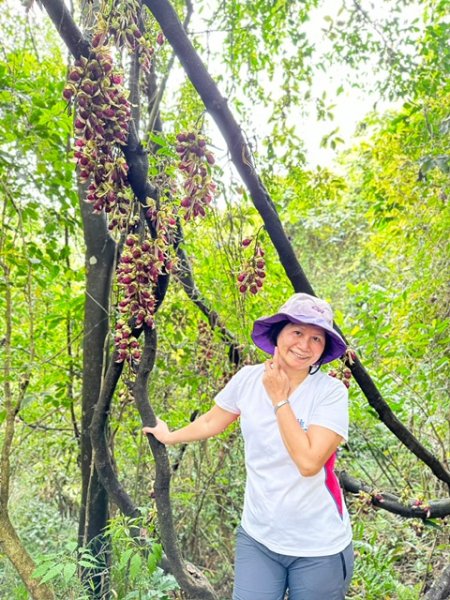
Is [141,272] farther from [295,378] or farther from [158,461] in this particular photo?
[158,461]

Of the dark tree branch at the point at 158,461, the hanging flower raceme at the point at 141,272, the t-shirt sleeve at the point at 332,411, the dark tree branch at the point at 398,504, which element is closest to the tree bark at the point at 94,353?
the dark tree branch at the point at 158,461

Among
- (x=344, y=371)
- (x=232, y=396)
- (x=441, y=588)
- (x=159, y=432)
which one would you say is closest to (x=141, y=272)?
(x=232, y=396)

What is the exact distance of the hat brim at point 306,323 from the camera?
62.5 inches

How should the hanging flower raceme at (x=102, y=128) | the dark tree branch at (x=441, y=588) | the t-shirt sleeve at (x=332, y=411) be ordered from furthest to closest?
the dark tree branch at (x=441, y=588) → the t-shirt sleeve at (x=332, y=411) → the hanging flower raceme at (x=102, y=128)

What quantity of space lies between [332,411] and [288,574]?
0.51 m

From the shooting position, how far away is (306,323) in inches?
63.0

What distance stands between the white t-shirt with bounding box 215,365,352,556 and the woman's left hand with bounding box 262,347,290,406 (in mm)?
80

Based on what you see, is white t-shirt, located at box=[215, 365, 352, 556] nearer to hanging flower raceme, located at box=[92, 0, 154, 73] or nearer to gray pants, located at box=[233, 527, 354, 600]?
gray pants, located at box=[233, 527, 354, 600]

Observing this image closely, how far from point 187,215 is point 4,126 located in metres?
1.45

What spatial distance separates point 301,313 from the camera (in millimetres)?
1607

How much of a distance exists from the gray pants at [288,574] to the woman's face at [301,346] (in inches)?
21.3

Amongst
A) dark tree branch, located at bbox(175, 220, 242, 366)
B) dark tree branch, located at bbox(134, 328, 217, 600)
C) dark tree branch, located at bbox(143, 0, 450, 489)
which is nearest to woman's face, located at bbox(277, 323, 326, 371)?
dark tree branch, located at bbox(143, 0, 450, 489)

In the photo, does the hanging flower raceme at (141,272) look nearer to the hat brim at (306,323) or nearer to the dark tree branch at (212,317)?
the hat brim at (306,323)

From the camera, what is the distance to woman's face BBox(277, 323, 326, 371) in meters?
1.60
